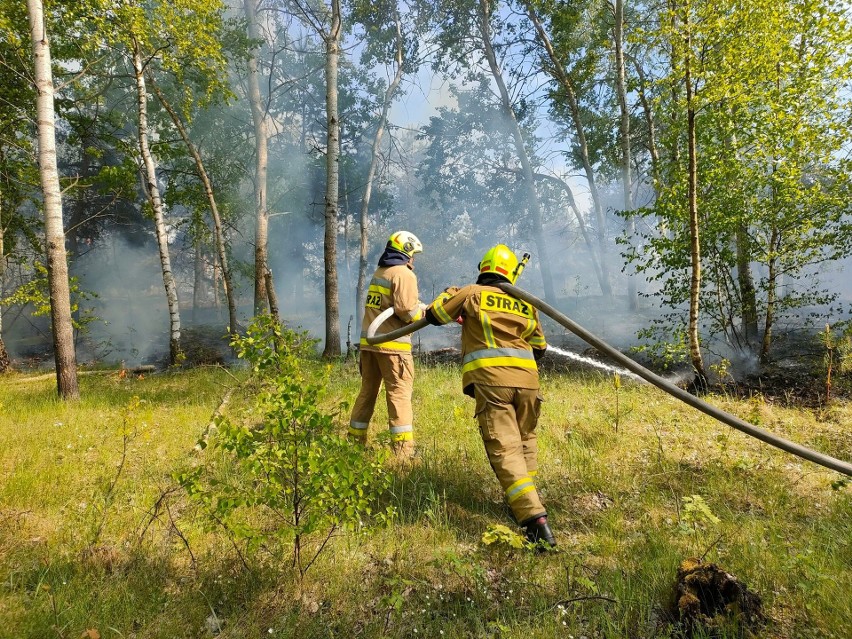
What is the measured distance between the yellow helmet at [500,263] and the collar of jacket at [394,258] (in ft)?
4.16

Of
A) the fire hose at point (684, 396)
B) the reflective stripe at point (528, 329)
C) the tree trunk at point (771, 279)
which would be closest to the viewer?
the fire hose at point (684, 396)

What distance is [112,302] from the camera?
26609 millimetres

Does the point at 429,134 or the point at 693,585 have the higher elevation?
the point at 429,134

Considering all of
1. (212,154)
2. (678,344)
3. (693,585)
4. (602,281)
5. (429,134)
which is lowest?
(693,585)

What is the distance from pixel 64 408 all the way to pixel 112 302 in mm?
25023

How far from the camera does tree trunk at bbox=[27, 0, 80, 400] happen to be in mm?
6133

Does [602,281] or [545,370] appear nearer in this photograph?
[545,370]

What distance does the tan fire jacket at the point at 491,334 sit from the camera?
3359 mm

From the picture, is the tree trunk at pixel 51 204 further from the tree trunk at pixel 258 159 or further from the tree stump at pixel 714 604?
the tree stump at pixel 714 604

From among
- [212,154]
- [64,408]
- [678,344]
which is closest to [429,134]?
[212,154]

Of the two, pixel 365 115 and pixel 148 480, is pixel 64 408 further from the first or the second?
pixel 365 115

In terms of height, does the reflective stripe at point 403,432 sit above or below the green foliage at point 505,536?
above

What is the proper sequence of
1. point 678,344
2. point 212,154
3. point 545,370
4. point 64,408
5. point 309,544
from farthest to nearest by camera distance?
point 212,154
point 545,370
point 678,344
point 64,408
point 309,544

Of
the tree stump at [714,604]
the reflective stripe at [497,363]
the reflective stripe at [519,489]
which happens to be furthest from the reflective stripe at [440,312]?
the tree stump at [714,604]
